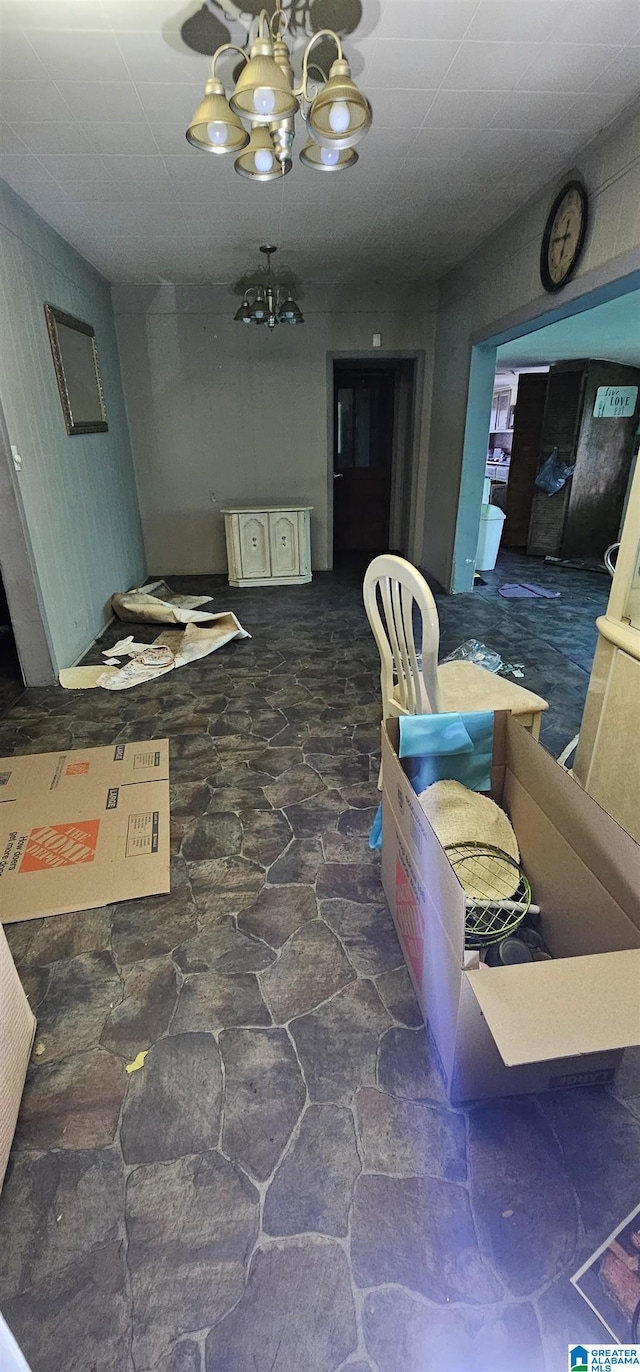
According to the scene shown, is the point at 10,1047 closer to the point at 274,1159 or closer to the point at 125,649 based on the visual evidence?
the point at 274,1159

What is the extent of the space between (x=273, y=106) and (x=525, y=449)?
5.84 meters

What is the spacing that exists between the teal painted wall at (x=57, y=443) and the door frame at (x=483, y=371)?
9.32ft

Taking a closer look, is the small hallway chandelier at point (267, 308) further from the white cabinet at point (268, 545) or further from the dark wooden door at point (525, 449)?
the dark wooden door at point (525, 449)

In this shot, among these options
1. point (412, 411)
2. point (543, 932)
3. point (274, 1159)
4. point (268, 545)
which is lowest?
point (274, 1159)

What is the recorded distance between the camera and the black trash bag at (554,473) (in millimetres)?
6367

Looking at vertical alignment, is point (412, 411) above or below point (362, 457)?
above

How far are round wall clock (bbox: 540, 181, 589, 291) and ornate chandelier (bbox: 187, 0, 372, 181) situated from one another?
1.49 m

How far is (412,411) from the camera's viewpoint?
5.71m

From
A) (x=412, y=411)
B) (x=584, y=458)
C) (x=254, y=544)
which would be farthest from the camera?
(x=584, y=458)

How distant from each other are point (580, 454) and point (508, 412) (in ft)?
19.5

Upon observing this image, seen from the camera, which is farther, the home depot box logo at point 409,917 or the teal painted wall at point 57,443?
the teal painted wall at point 57,443

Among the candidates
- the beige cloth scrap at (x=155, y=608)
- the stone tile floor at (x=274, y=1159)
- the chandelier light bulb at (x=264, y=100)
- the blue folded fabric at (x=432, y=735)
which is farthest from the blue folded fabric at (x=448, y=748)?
the beige cloth scrap at (x=155, y=608)

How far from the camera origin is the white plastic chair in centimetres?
169

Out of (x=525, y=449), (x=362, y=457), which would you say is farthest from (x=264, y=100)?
(x=525, y=449)
